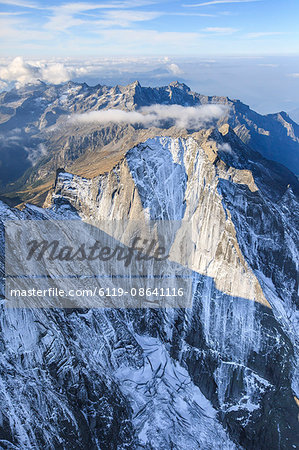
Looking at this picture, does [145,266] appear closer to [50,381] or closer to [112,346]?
[112,346]

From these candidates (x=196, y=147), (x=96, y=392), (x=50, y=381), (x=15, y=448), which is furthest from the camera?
(x=196, y=147)

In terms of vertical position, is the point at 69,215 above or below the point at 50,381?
above

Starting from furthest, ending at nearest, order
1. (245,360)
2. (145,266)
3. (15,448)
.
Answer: (145,266) < (245,360) < (15,448)

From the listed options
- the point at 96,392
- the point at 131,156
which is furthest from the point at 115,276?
the point at 131,156

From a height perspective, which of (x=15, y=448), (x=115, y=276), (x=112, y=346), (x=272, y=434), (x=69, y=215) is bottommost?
(x=272, y=434)

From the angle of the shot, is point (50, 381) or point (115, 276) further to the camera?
point (115, 276)

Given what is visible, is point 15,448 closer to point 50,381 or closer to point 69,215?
point 50,381
